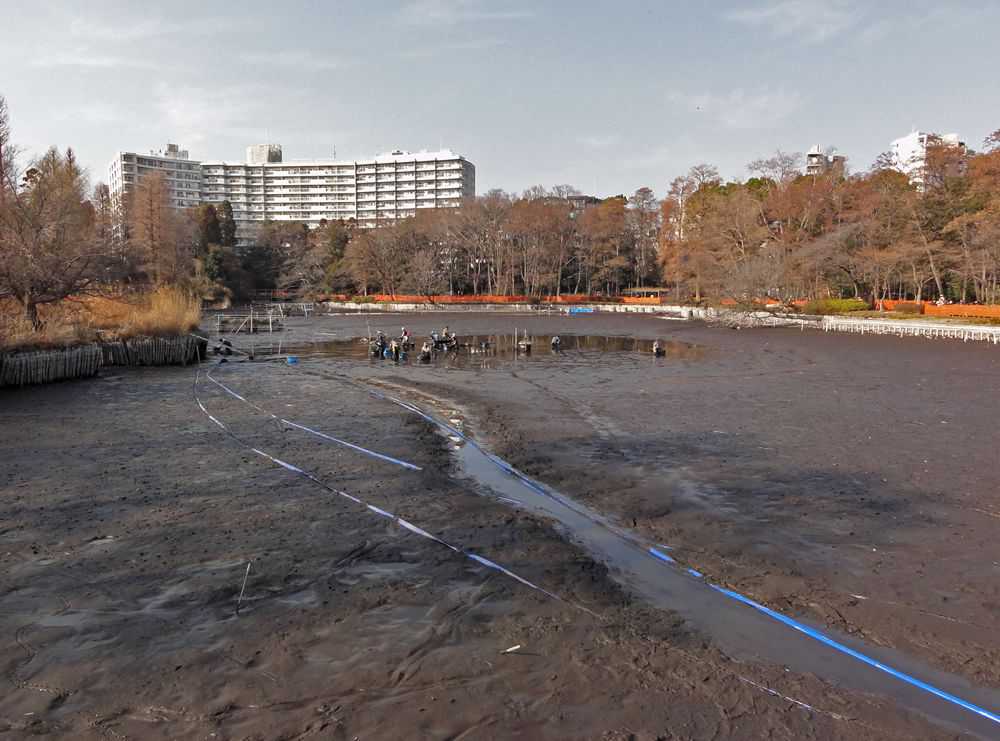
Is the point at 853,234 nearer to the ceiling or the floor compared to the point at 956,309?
nearer to the ceiling

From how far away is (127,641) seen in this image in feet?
17.6

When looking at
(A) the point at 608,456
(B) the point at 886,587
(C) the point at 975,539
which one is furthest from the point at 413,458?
(C) the point at 975,539

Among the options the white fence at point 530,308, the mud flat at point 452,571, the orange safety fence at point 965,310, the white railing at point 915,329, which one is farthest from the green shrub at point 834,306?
the mud flat at point 452,571

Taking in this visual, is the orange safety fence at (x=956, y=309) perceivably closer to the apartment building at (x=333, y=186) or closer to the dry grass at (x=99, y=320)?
the dry grass at (x=99, y=320)

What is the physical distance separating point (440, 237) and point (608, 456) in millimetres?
67507

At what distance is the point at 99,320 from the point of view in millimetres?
28297

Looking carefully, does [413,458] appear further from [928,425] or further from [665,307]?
[665,307]

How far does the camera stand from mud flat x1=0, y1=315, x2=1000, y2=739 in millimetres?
4570

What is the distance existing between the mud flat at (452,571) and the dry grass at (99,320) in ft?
22.2

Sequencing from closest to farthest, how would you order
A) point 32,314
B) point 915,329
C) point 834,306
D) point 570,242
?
1. point 32,314
2. point 915,329
3. point 834,306
4. point 570,242

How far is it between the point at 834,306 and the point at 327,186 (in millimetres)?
106518

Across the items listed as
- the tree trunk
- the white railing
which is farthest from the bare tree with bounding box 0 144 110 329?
the white railing

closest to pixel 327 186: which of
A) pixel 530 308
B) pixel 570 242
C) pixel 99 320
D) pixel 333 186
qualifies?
pixel 333 186

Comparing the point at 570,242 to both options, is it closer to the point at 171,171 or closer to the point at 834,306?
the point at 834,306
